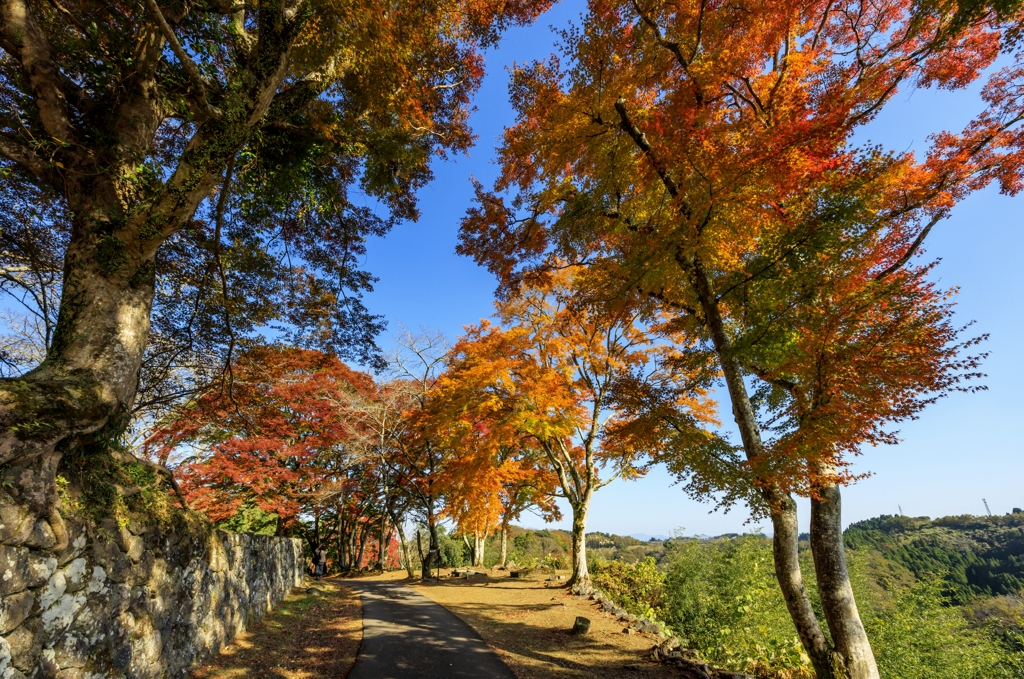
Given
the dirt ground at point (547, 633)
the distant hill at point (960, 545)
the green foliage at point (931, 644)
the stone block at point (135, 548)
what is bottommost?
the distant hill at point (960, 545)

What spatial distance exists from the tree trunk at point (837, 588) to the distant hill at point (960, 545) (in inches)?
1519

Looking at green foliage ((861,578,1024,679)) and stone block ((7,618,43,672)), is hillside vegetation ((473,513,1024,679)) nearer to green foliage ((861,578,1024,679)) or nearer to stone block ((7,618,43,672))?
green foliage ((861,578,1024,679))

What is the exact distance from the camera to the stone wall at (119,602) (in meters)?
2.93

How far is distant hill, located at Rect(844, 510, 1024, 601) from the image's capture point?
44.4 m

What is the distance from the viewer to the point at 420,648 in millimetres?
6684

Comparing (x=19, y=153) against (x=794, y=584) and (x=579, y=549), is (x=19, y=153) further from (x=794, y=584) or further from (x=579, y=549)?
(x=579, y=549)

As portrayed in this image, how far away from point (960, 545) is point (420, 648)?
9909 centimetres

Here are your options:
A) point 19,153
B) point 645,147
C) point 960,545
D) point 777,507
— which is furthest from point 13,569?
point 960,545

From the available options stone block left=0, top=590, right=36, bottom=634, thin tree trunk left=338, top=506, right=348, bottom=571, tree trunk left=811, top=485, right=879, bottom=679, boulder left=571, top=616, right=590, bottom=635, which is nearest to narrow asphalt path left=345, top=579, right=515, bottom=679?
boulder left=571, top=616, right=590, bottom=635

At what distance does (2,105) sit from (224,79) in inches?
98.0

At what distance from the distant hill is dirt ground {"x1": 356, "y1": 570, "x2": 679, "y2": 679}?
3667cm

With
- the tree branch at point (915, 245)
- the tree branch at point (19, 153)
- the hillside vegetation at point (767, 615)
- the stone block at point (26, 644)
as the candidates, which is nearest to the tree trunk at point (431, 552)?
the hillside vegetation at point (767, 615)

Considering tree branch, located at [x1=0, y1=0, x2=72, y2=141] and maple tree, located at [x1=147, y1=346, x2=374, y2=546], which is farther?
maple tree, located at [x1=147, y1=346, x2=374, y2=546]

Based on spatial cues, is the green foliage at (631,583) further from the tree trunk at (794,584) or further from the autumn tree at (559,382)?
the tree trunk at (794,584)
